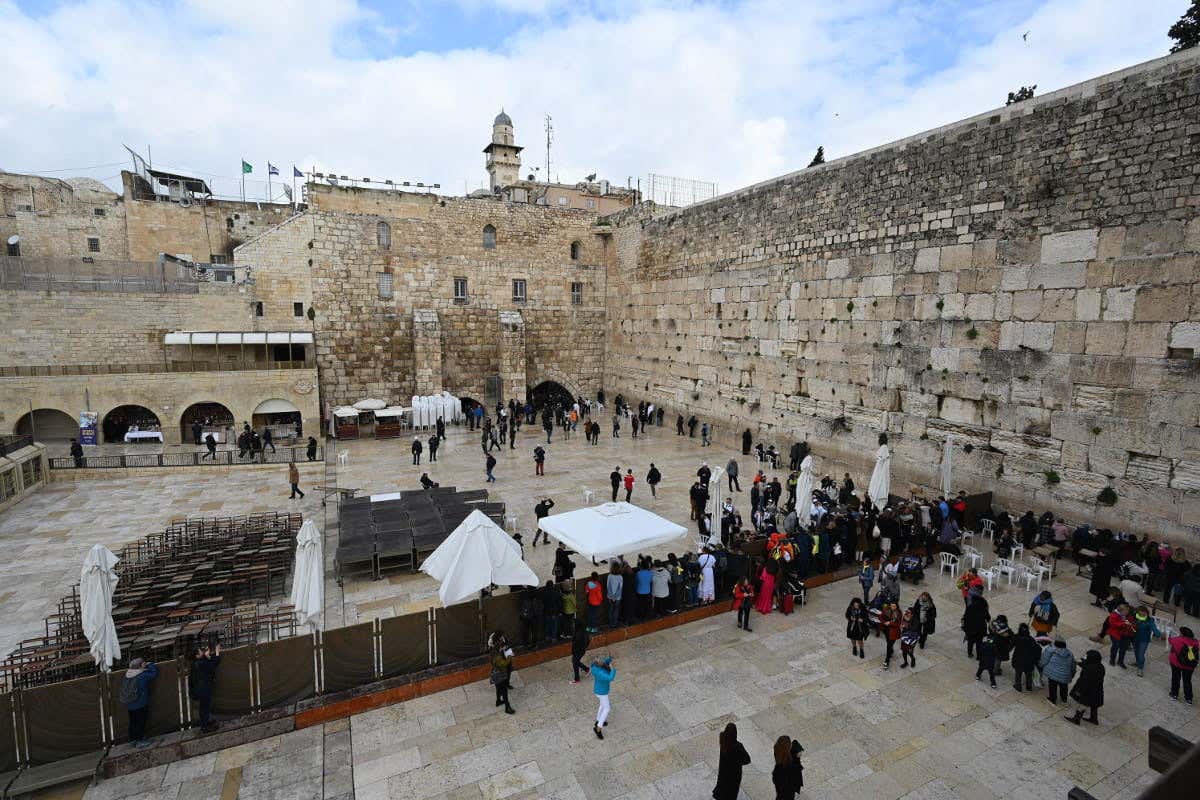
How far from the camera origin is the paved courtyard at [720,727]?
235 inches

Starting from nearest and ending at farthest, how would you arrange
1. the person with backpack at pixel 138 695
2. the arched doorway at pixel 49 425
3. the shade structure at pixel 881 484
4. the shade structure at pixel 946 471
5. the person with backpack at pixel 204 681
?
1. the person with backpack at pixel 138 695
2. the person with backpack at pixel 204 681
3. the shade structure at pixel 881 484
4. the shade structure at pixel 946 471
5. the arched doorway at pixel 49 425

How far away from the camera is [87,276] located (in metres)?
22.0

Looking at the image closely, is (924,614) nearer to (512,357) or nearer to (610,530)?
(610,530)

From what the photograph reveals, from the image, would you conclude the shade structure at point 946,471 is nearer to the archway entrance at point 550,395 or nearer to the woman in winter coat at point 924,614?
the woman in winter coat at point 924,614

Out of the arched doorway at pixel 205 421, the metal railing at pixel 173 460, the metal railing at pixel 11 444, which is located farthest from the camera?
the arched doorway at pixel 205 421

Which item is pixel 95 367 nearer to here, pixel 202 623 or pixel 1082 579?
pixel 202 623

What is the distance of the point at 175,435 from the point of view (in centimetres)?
2108

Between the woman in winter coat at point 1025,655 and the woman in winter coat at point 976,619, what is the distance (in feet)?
1.47

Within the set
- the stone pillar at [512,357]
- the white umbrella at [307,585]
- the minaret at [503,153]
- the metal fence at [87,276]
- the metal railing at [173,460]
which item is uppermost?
the minaret at [503,153]

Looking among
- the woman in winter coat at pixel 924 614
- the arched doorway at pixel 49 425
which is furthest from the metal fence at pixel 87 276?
the woman in winter coat at pixel 924 614

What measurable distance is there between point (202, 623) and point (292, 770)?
3305 millimetres

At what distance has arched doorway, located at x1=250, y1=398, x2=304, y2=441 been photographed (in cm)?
2214

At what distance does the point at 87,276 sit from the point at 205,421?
6528 mm

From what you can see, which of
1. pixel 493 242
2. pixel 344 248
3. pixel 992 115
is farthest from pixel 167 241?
pixel 992 115
